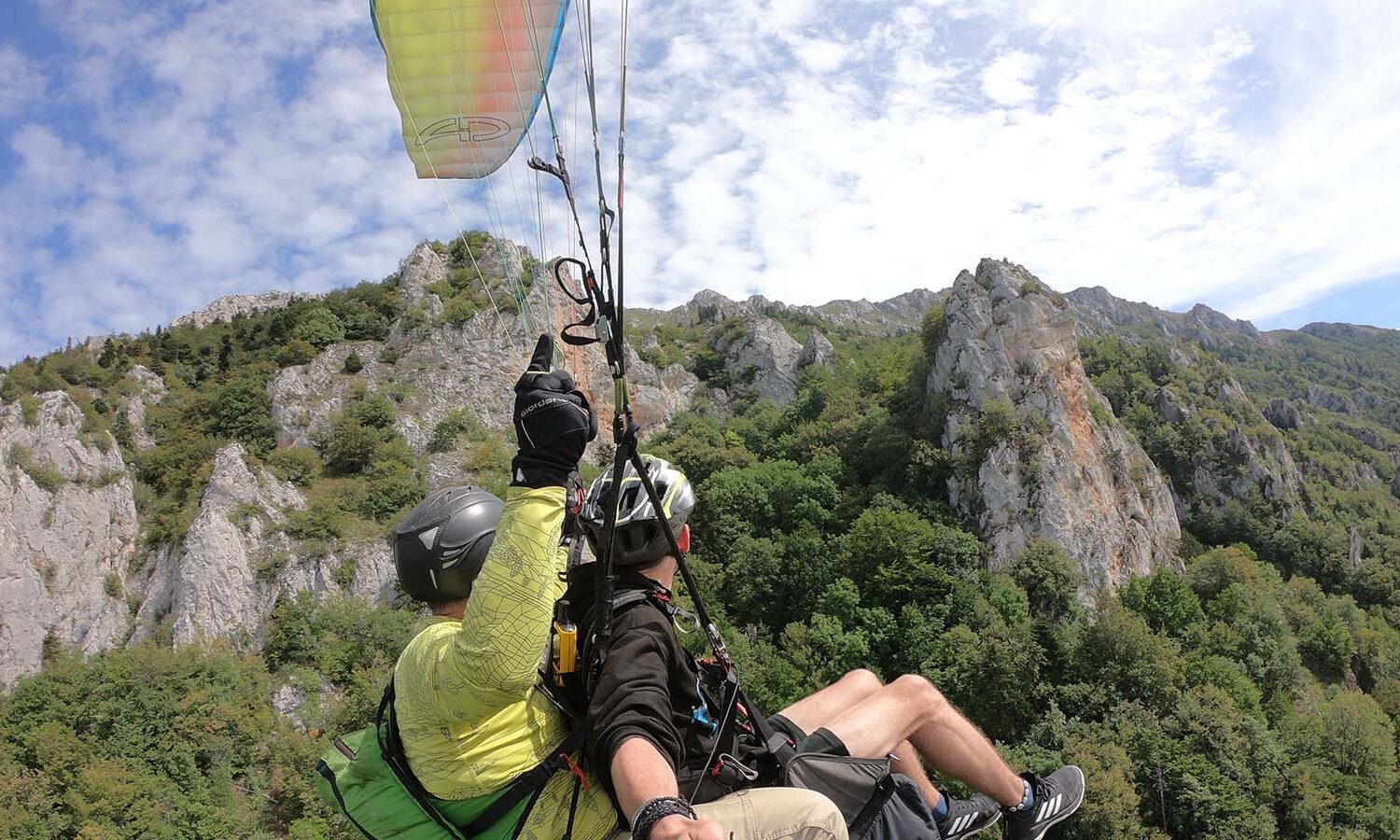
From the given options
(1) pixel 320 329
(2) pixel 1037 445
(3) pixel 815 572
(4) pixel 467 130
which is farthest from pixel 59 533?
(2) pixel 1037 445

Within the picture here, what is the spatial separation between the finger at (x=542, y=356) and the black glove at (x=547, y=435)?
231 mm

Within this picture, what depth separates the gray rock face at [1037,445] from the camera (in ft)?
158

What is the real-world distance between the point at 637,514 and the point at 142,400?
53.1m

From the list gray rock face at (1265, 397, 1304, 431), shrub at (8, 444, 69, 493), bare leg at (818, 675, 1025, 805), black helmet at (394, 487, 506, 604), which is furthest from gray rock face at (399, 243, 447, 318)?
gray rock face at (1265, 397, 1304, 431)

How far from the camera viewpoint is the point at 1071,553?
4688cm

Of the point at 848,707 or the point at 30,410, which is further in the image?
the point at 30,410

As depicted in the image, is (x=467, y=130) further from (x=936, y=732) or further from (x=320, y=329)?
(x=320, y=329)

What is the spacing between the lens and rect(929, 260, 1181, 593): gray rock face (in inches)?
1898

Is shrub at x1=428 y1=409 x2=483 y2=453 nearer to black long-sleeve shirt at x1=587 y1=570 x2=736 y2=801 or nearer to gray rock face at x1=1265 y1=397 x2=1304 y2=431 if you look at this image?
black long-sleeve shirt at x1=587 y1=570 x2=736 y2=801

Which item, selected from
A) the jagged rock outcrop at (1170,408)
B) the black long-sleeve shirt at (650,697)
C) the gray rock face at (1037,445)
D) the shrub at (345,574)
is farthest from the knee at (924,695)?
the jagged rock outcrop at (1170,408)

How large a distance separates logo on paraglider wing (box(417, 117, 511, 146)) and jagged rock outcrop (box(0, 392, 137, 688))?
41.2 metres

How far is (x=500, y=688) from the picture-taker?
7.89 feet

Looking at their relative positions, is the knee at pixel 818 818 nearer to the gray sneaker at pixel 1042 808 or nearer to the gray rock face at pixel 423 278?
the gray sneaker at pixel 1042 808

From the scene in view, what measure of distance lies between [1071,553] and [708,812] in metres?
50.0
